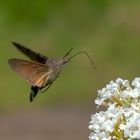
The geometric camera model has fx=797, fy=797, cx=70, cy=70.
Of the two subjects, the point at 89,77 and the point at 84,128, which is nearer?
the point at 84,128

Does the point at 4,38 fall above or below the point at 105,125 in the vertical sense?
above

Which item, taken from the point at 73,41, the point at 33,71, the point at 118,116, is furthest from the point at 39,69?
the point at 73,41

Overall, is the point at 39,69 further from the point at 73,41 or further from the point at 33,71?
the point at 73,41

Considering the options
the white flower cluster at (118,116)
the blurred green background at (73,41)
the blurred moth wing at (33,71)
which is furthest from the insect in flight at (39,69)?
the blurred green background at (73,41)

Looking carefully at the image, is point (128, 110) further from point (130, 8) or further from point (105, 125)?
point (130, 8)

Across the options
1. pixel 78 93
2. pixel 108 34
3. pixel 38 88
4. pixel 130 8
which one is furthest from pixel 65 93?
pixel 38 88

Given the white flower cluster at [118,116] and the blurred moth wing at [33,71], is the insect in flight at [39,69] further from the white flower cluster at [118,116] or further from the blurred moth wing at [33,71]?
the white flower cluster at [118,116]

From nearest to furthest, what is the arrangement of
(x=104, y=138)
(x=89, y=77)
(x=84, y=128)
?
1. (x=104, y=138)
2. (x=84, y=128)
3. (x=89, y=77)
